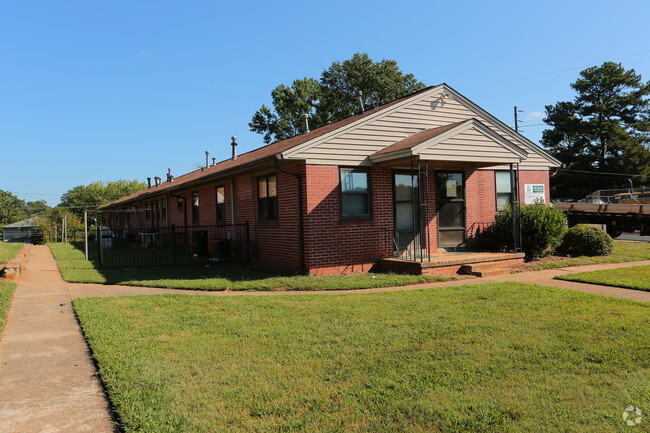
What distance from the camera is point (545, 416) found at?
310cm

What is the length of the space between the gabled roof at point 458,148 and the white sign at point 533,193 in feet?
11.4

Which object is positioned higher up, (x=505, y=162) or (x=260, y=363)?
(x=505, y=162)

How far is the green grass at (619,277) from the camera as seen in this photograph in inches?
316

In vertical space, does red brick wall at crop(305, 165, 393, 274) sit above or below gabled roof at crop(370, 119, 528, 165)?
below

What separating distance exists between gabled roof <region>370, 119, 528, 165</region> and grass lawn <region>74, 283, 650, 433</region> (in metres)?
3.99

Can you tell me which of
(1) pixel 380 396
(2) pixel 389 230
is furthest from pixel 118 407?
(2) pixel 389 230

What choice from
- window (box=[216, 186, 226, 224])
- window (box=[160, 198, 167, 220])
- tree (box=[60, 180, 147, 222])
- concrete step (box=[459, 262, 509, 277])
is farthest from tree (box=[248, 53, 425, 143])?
tree (box=[60, 180, 147, 222])

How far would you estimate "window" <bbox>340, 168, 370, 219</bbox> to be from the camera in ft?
35.7

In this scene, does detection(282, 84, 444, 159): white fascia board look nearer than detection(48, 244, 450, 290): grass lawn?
No

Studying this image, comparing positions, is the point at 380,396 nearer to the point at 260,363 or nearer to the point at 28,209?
the point at 260,363

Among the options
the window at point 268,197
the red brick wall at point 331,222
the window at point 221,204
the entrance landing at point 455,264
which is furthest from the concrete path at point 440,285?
the window at point 221,204

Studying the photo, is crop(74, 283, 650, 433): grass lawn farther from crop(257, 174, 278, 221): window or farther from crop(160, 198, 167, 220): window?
crop(160, 198, 167, 220): window

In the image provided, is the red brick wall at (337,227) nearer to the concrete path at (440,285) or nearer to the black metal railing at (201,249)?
the concrete path at (440,285)

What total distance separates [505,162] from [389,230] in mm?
3268
